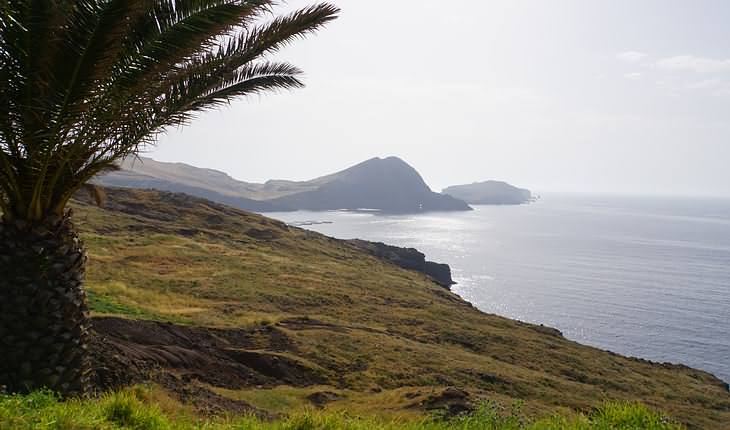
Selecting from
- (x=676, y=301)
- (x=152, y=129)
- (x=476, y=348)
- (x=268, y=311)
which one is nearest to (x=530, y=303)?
(x=676, y=301)

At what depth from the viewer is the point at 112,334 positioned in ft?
49.7

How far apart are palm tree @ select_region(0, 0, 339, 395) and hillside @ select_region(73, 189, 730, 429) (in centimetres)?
426

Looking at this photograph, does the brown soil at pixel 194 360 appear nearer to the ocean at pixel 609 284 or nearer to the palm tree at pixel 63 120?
the palm tree at pixel 63 120

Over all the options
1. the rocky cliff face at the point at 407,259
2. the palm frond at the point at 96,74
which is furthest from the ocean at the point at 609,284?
the palm frond at the point at 96,74

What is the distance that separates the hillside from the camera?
14672mm

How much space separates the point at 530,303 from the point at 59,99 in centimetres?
8531

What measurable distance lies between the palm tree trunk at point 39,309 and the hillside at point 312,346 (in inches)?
159

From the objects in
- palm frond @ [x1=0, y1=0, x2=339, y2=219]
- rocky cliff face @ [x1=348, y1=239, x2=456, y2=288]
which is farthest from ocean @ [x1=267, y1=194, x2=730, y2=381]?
palm frond @ [x1=0, y1=0, x2=339, y2=219]

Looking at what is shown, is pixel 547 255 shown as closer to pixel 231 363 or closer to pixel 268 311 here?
pixel 268 311

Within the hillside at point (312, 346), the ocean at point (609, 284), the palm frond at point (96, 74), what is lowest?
the ocean at point (609, 284)

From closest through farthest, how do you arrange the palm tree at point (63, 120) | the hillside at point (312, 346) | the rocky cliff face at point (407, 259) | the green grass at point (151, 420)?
the green grass at point (151, 420) < the palm tree at point (63, 120) < the hillside at point (312, 346) < the rocky cliff face at point (407, 259)

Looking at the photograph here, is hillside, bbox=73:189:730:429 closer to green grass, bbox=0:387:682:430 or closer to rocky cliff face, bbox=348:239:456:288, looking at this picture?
green grass, bbox=0:387:682:430

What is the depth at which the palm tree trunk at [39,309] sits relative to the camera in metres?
6.63

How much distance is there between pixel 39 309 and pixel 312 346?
52.9 feet
